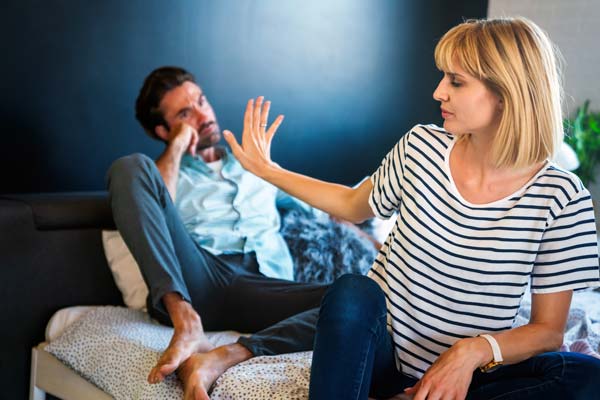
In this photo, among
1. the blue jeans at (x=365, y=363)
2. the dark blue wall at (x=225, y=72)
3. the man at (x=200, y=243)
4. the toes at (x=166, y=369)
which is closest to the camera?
the blue jeans at (x=365, y=363)

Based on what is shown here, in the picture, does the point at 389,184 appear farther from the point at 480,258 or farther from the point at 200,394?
the point at 200,394

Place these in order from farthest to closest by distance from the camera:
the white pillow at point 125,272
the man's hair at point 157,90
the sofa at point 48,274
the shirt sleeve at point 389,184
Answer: the man's hair at point 157,90 → the white pillow at point 125,272 → the sofa at point 48,274 → the shirt sleeve at point 389,184

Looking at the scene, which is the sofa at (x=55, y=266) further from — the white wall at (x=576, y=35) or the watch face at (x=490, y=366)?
the white wall at (x=576, y=35)

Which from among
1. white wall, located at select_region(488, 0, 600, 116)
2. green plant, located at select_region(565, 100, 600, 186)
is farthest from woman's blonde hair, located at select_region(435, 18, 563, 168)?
white wall, located at select_region(488, 0, 600, 116)

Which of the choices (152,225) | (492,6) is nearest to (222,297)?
(152,225)

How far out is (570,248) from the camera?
1631 mm

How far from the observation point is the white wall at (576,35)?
170 inches

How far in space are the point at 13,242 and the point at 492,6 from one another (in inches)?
117

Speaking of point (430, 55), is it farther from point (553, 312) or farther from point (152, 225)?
point (553, 312)

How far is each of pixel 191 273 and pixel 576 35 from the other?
9.26 ft

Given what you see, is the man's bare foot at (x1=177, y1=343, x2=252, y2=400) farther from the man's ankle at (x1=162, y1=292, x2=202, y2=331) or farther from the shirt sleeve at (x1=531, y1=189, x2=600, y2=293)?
the shirt sleeve at (x1=531, y1=189, x2=600, y2=293)

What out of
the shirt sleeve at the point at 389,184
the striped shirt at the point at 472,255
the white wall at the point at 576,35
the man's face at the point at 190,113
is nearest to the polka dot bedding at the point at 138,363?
the striped shirt at the point at 472,255

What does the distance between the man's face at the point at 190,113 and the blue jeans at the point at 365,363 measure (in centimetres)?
142

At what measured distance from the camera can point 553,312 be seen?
1.65 metres
